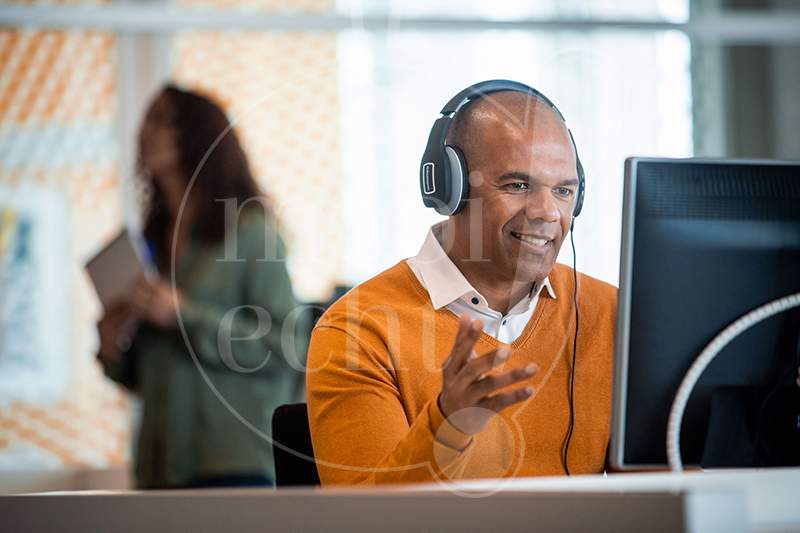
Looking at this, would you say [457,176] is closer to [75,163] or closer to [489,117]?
[489,117]

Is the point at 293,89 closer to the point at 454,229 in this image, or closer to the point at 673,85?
the point at 673,85

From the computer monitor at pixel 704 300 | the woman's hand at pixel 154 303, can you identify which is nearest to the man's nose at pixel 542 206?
the computer monitor at pixel 704 300

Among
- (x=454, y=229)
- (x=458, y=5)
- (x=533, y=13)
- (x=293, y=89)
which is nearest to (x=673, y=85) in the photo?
(x=533, y=13)

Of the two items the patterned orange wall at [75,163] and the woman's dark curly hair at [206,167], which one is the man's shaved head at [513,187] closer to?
the woman's dark curly hair at [206,167]

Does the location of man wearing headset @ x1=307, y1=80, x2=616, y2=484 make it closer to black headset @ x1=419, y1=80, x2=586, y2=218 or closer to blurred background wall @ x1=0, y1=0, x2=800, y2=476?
black headset @ x1=419, y1=80, x2=586, y2=218

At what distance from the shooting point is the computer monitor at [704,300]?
26.0 inches

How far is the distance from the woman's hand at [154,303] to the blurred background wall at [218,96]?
0.75 metres

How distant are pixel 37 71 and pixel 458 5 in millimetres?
1583

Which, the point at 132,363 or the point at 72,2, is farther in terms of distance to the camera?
the point at 72,2

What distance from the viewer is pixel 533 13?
8.43ft

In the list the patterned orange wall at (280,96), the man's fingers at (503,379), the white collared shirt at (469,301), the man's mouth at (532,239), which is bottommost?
the man's fingers at (503,379)

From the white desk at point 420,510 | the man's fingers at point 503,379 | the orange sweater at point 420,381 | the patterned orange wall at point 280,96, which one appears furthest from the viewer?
the patterned orange wall at point 280,96

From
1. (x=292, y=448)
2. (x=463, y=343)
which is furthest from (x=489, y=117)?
(x=292, y=448)

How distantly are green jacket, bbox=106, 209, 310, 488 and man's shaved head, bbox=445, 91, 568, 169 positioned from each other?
587 millimetres
